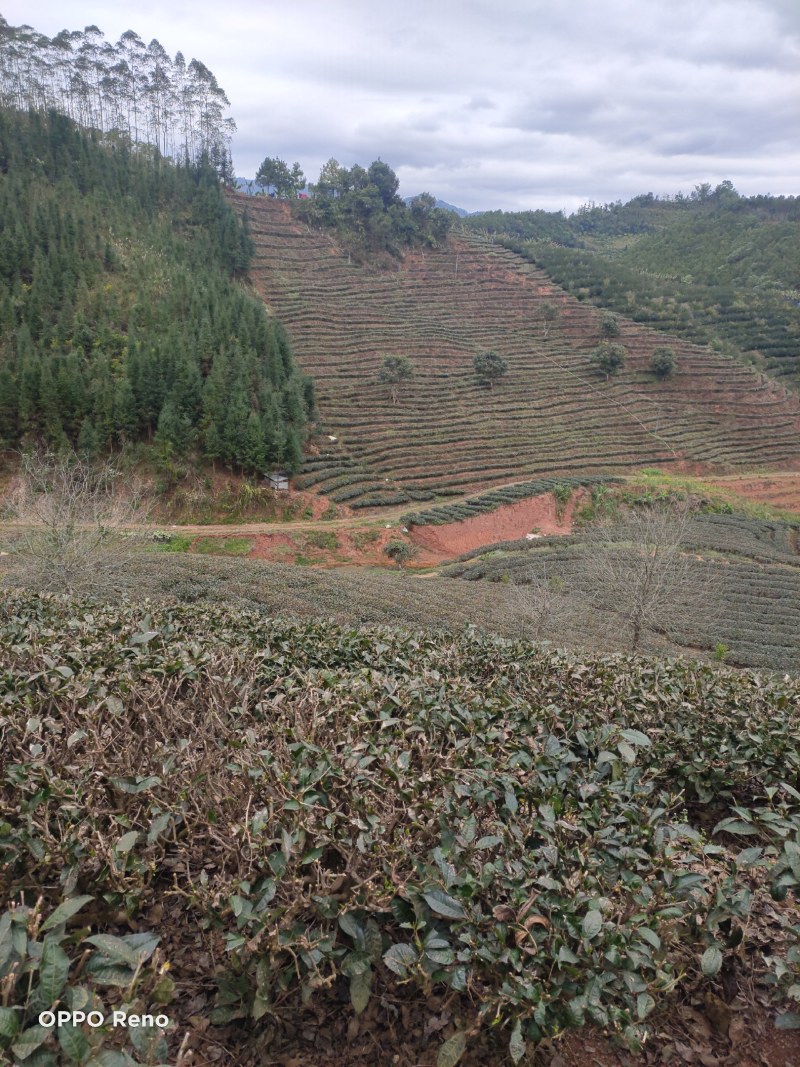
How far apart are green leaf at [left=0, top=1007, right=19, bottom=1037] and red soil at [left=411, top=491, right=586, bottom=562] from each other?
113ft

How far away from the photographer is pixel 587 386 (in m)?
59.3

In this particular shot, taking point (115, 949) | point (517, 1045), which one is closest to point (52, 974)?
point (115, 949)

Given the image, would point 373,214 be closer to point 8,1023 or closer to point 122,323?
point 122,323

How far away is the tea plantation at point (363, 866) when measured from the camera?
2.70m

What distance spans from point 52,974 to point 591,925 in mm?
2348

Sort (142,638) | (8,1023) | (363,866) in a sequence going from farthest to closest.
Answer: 1. (142,638)
2. (363,866)
3. (8,1023)

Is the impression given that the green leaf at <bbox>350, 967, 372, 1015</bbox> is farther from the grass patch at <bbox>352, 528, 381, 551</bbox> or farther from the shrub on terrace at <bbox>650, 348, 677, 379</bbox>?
the shrub on terrace at <bbox>650, 348, 677, 379</bbox>

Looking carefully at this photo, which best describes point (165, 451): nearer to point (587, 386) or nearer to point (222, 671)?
point (222, 671)

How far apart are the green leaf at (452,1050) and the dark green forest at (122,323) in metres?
37.3

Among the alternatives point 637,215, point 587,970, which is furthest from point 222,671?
point 637,215

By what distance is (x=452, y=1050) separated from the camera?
2537 millimetres

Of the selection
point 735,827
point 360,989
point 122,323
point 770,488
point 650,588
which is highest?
point 122,323

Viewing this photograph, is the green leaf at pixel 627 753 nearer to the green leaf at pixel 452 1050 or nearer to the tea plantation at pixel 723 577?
the green leaf at pixel 452 1050

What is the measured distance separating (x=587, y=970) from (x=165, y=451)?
38.6 metres
